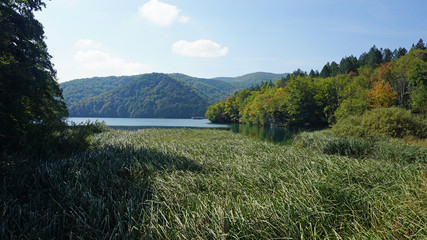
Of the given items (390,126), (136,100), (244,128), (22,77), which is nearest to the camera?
(22,77)

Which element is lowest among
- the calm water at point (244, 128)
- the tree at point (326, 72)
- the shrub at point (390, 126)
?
the calm water at point (244, 128)

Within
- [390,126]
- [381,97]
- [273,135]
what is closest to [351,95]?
[381,97]

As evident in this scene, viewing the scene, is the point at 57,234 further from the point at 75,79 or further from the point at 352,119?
the point at 75,79

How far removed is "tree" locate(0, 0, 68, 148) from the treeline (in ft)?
113

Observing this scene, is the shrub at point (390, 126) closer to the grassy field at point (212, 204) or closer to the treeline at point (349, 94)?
the grassy field at point (212, 204)

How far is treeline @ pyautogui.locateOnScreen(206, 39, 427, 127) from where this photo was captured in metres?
32.1

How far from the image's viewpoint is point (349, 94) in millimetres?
38750

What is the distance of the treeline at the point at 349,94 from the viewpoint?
32094mm

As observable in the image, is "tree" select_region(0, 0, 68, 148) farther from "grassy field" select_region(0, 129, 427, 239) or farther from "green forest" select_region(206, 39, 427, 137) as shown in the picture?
"green forest" select_region(206, 39, 427, 137)

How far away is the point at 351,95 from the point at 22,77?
1710 inches

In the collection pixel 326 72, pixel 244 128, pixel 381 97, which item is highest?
pixel 326 72

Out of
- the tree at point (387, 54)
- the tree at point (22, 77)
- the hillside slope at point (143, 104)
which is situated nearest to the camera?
the tree at point (22, 77)

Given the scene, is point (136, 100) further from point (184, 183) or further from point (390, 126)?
point (184, 183)

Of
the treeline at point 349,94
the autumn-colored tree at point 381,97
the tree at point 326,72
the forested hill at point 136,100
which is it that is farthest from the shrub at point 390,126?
Result: the forested hill at point 136,100
